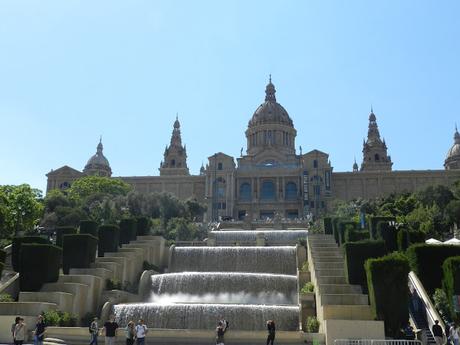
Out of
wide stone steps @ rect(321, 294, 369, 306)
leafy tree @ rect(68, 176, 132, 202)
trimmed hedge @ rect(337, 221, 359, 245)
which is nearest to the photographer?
wide stone steps @ rect(321, 294, 369, 306)

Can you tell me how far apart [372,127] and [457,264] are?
98936 millimetres

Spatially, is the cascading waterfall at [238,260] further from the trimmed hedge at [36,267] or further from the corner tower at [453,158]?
the corner tower at [453,158]

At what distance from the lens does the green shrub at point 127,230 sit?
124 feet

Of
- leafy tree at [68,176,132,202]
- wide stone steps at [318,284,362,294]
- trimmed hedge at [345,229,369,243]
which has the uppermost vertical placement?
leafy tree at [68,176,132,202]

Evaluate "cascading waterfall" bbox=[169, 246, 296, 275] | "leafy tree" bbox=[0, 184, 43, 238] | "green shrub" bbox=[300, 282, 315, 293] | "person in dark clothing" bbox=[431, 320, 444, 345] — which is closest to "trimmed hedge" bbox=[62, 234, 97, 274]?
"cascading waterfall" bbox=[169, 246, 296, 275]

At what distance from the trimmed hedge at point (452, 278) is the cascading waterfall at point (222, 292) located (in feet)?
21.1

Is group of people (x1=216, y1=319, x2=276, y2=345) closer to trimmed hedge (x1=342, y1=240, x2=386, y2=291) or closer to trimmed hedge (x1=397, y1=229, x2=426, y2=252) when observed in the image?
trimmed hedge (x1=342, y1=240, x2=386, y2=291)

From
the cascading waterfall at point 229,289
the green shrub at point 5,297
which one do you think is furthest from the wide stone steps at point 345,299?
the green shrub at point 5,297

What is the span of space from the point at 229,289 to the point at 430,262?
10584 millimetres

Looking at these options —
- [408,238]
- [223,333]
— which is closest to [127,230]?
[408,238]

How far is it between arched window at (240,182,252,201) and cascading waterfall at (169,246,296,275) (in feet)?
197

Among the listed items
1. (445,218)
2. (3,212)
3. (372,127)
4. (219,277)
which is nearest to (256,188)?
(372,127)

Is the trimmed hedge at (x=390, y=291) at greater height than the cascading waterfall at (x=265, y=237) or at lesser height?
Result: lesser

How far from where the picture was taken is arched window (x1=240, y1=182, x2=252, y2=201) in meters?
97.8
